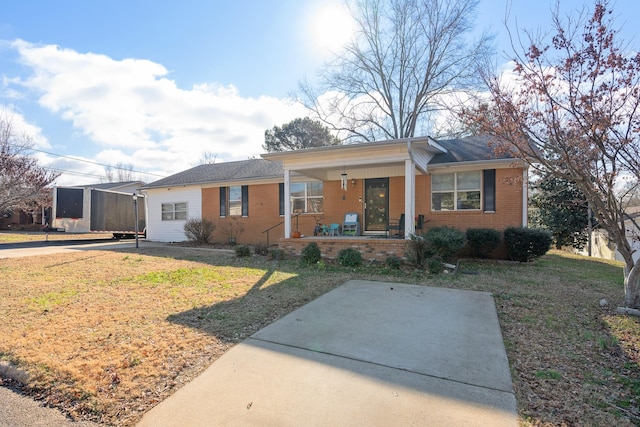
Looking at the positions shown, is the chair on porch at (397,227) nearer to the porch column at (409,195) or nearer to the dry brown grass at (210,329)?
the porch column at (409,195)

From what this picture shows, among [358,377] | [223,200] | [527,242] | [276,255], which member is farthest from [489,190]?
[223,200]

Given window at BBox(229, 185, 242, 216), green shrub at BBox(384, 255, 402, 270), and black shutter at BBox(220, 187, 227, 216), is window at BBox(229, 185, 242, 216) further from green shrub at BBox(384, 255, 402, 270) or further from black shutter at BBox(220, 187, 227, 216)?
green shrub at BBox(384, 255, 402, 270)

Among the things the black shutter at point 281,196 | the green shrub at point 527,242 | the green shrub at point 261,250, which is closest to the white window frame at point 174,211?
the black shutter at point 281,196

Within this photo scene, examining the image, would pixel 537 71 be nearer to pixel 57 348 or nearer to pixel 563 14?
pixel 563 14

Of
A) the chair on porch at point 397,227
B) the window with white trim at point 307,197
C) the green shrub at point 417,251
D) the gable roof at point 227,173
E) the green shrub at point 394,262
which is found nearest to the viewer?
the green shrub at point 417,251

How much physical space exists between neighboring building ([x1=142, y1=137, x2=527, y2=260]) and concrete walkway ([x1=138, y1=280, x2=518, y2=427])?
4.39m

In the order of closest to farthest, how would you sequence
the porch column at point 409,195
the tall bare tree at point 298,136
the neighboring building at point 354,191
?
the porch column at point 409,195, the neighboring building at point 354,191, the tall bare tree at point 298,136

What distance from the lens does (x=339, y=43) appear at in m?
22.4

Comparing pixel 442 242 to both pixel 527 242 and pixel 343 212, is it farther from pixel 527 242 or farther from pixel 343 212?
pixel 343 212

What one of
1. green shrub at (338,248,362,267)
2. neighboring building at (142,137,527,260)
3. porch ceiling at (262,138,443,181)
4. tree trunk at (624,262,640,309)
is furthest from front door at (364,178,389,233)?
tree trunk at (624,262,640,309)

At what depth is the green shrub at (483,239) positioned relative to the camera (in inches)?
398

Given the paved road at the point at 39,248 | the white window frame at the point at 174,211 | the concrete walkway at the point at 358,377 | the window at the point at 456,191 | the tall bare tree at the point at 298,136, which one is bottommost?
the concrete walkway at the point at 358,377

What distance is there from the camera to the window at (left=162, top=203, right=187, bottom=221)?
689 inches

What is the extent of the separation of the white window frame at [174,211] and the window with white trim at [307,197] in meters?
6.45
